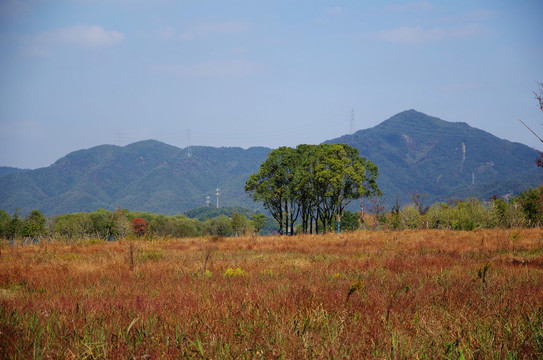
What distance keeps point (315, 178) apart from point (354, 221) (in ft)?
171

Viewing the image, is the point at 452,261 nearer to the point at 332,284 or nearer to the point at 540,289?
the point at 540,289

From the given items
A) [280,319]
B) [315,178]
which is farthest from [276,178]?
[280,319]

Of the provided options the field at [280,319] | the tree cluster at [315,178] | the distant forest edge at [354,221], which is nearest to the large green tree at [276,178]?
the tree cluster at [315,178]

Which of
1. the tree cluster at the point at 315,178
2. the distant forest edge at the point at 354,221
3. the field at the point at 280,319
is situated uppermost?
the tree cluster at the point at 315,178

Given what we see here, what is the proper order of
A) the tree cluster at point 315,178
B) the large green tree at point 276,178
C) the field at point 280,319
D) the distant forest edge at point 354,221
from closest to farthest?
the field at point 280,319 < the distant forest edge at point 354,221 < the tree cluster at point 315,178 < the large green tree at point 276,178

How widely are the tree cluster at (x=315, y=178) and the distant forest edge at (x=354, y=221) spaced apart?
5284 mm

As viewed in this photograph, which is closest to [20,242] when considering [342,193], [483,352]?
[483,352]

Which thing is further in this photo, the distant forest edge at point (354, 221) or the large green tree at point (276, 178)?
the large green tree at point (276, 178)

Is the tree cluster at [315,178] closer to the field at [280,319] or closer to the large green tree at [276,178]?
the large green tree at [276,178]

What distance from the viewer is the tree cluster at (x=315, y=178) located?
179 feet

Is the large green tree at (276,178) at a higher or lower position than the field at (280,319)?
higher

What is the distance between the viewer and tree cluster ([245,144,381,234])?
54.6 meters

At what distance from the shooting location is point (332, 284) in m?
6.11

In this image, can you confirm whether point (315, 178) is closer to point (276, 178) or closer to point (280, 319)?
point (276, 178)
